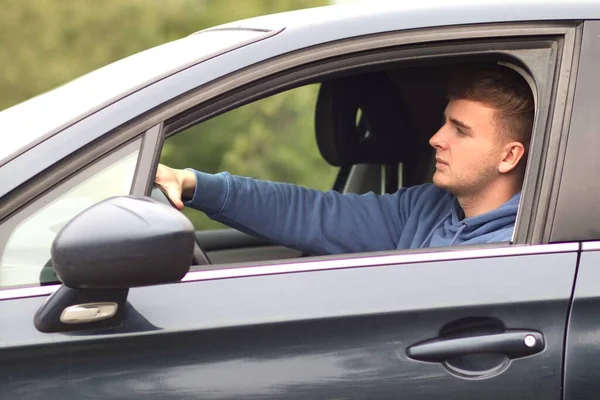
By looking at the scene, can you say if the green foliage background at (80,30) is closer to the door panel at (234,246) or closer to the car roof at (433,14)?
the door panel at (234,246)

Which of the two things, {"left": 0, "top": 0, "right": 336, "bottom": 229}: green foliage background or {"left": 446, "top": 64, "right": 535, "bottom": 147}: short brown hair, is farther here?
{"left": 0, "top": 0, "right": 336, "bottom": 229}: green foliage background

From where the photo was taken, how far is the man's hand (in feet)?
Answer: 7.93

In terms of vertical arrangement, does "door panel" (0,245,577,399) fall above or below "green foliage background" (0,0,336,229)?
below

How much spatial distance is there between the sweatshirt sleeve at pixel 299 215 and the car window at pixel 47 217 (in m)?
0.70

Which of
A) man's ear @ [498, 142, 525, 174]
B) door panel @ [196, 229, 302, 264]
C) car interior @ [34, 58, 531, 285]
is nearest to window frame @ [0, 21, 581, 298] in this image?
man's ear @ [498, 142, 525, 174]

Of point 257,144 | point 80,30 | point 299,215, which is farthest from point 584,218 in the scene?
point 80,30

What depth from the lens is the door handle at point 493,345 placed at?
1.88 meters

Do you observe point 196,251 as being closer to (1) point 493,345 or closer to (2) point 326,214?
(1) point 493,345

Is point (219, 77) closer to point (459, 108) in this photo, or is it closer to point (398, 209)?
point (459, 108)

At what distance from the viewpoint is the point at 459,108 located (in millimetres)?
2619

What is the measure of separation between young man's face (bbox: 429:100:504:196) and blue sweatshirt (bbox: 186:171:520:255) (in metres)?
0.10

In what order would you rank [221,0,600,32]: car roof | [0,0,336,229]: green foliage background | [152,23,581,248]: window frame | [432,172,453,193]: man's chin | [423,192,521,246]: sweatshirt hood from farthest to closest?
[0,0,336,229]: green foliage background < [432,172,453,193]: man's chin < [423,192,521,246]: sweatshirt hood < [221,0,600,32]: car roof < [152,23,581,248]: window frame

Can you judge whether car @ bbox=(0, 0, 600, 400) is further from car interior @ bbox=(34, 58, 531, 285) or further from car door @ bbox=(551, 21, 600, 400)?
car interior @ bbox=(34, 58, 531, 285)

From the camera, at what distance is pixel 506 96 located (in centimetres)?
249
